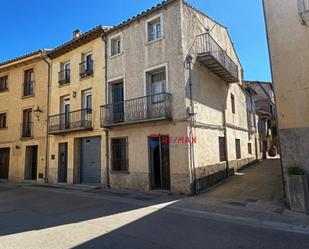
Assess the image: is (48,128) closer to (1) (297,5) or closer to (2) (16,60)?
(2) (16,60)

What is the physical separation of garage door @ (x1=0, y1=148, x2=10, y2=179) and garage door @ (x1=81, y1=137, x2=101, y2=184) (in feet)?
25.5

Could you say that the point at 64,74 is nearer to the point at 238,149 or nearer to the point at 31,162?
A: the point at 31,162

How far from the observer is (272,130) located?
1335 inches

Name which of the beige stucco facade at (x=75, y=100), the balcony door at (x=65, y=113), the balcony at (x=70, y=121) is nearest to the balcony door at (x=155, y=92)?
the beige stucco facade at (x=75, y=100)

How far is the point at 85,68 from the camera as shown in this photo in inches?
579

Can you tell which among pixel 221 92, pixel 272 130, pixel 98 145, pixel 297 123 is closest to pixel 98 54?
pixel 98 145

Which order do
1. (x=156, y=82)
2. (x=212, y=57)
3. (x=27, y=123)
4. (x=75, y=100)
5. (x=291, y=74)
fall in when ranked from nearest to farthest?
1. (x=291, y=74)
2. (x=212, y=57)
3. (x=156, y=82)
4. (x=75, y=100)
5. (x=27, y=123)

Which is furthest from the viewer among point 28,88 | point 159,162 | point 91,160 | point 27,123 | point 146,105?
point 28,88

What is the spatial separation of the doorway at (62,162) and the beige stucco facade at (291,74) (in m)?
12.0

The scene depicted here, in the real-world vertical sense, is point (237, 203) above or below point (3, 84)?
below

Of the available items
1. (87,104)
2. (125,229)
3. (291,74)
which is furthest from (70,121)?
(291,74)

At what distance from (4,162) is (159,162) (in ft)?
44.8

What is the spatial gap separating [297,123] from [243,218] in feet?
11.2

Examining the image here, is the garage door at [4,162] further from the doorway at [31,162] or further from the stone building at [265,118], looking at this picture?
the stone building at [265,118]
